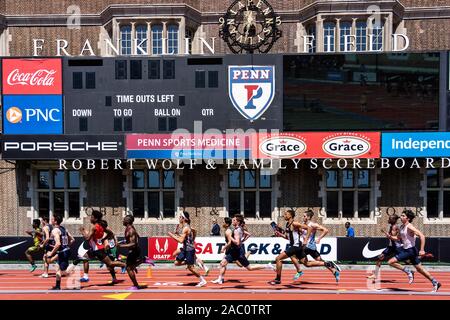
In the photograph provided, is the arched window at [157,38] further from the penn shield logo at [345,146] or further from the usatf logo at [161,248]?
the usatf logo at [161,248]

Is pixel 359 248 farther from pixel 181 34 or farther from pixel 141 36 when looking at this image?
pixel 141 36

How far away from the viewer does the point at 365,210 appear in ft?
73.8

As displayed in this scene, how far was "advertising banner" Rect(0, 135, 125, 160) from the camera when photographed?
20.3 m

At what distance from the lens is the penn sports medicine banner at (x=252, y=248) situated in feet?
55.9

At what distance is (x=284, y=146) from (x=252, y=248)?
5.11 m

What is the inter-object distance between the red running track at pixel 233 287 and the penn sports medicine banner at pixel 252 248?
4.26 feet

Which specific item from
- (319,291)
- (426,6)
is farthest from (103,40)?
(319,291)

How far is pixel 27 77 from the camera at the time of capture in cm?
2030

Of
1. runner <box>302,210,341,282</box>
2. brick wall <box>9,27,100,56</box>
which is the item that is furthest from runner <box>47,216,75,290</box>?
brick wall <box>9,27,100,56</box>

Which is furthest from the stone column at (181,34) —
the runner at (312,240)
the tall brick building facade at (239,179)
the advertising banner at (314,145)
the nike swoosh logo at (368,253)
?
the runner at (312,240)

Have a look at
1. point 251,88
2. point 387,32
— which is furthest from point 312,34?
point 251,88

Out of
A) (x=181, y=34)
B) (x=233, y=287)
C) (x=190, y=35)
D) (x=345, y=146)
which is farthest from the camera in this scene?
(x=190, y=35)

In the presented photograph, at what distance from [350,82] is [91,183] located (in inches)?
517

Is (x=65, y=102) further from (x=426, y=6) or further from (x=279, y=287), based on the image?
(x=426, y=6)
